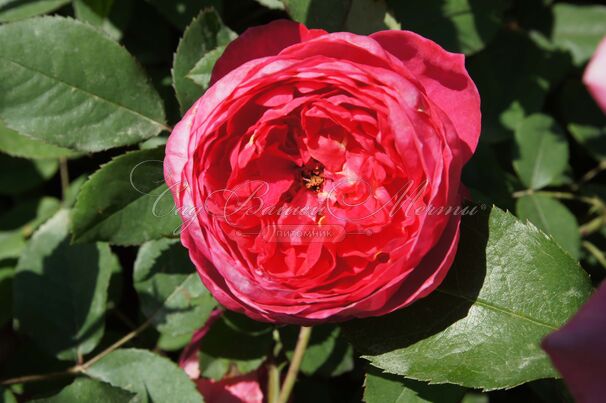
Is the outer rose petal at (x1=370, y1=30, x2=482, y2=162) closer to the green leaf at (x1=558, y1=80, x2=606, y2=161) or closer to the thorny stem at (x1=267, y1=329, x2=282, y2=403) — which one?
the thorny stem at (x1=267, y1=329, x2=282, y2=403)

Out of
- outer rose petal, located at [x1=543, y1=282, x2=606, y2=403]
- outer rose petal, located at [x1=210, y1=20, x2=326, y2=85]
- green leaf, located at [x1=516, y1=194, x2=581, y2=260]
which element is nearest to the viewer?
outer rose petal, located at [x1=543, y1=282, x2=606, y2=403]

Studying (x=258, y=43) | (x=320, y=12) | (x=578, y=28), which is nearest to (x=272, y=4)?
(x=320, y=12)

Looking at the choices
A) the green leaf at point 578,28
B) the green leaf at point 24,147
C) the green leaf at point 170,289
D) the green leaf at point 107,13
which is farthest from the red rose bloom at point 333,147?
the green leaf at point 578,28

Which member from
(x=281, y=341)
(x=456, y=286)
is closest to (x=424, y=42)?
(x=456, y=286)

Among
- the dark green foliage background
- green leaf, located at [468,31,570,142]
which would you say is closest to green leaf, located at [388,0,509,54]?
the dark green foliage background

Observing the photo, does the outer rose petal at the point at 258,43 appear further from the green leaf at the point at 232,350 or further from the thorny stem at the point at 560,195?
the thorny stem at the point at 560,195

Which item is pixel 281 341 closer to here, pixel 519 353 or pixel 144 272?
pixel 144 272
